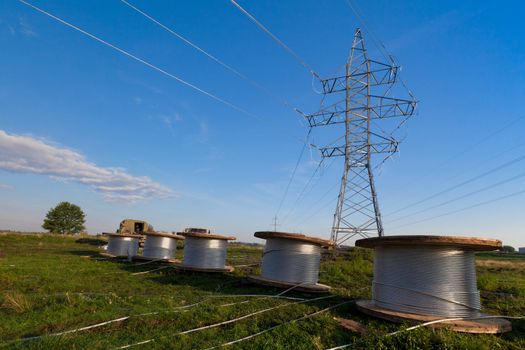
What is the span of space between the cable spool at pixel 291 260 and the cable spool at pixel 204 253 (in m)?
2.48

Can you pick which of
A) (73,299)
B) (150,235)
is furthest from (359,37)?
(73,299)

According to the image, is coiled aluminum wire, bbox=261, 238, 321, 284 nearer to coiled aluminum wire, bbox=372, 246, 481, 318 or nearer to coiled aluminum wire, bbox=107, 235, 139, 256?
coiled aluminum wire, bbox=372, 246, 481, 318

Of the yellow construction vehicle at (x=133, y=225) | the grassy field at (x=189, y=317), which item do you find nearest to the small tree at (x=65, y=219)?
the yellow construction vehicle at (x=133, y=225)

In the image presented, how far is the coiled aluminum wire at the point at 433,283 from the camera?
5.90 m

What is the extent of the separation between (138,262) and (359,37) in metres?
19.0

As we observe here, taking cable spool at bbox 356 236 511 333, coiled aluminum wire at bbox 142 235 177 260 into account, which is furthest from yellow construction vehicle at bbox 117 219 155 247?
cable spool at bbox 356 236 511 333

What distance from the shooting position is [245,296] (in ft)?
24.6

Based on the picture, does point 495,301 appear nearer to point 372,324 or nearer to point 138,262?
point 372,324

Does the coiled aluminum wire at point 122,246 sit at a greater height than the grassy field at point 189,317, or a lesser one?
greater

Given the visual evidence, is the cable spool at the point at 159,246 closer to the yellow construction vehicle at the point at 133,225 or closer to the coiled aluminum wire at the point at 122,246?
the coiled aluminum wire at the point at 122,246

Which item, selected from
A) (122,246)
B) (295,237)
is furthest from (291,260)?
(122,246)

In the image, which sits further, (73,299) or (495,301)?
(495,301)

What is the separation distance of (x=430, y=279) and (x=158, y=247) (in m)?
11.1

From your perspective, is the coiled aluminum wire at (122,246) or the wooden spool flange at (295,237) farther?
the coiled aluminum wire at (122,246)
